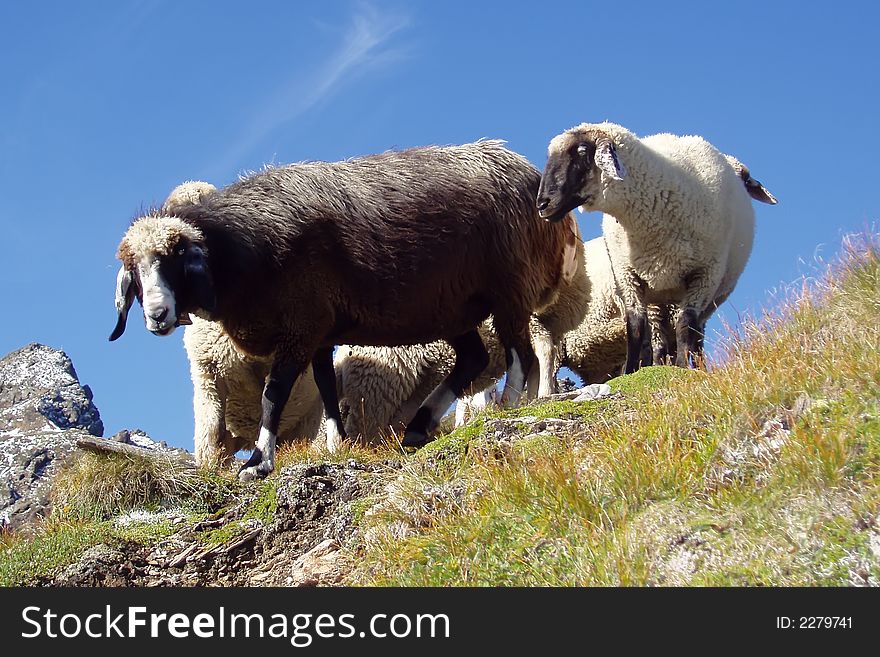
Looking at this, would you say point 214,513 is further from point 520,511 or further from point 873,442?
point 873,442

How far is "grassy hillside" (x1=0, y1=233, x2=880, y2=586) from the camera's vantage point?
20.0 ft

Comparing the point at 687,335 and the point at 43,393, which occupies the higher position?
the point at 43,393

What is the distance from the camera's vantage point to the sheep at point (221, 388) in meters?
12.2

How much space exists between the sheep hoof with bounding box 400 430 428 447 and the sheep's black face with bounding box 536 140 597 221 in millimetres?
2384

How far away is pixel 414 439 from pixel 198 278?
7.51 feet

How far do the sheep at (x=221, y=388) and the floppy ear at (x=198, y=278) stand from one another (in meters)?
2.45

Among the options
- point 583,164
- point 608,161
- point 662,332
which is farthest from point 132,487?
point 662,332

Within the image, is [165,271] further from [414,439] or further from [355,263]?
[414,439]

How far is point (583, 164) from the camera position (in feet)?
40.1

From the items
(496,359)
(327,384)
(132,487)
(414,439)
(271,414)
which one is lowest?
(132,487)

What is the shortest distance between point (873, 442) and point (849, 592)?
3.91ft

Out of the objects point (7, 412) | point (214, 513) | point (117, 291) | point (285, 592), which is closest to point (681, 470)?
point (285, 592)

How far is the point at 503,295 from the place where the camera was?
34.6ft

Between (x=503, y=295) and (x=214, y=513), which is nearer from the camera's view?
(x=214, y=513)
